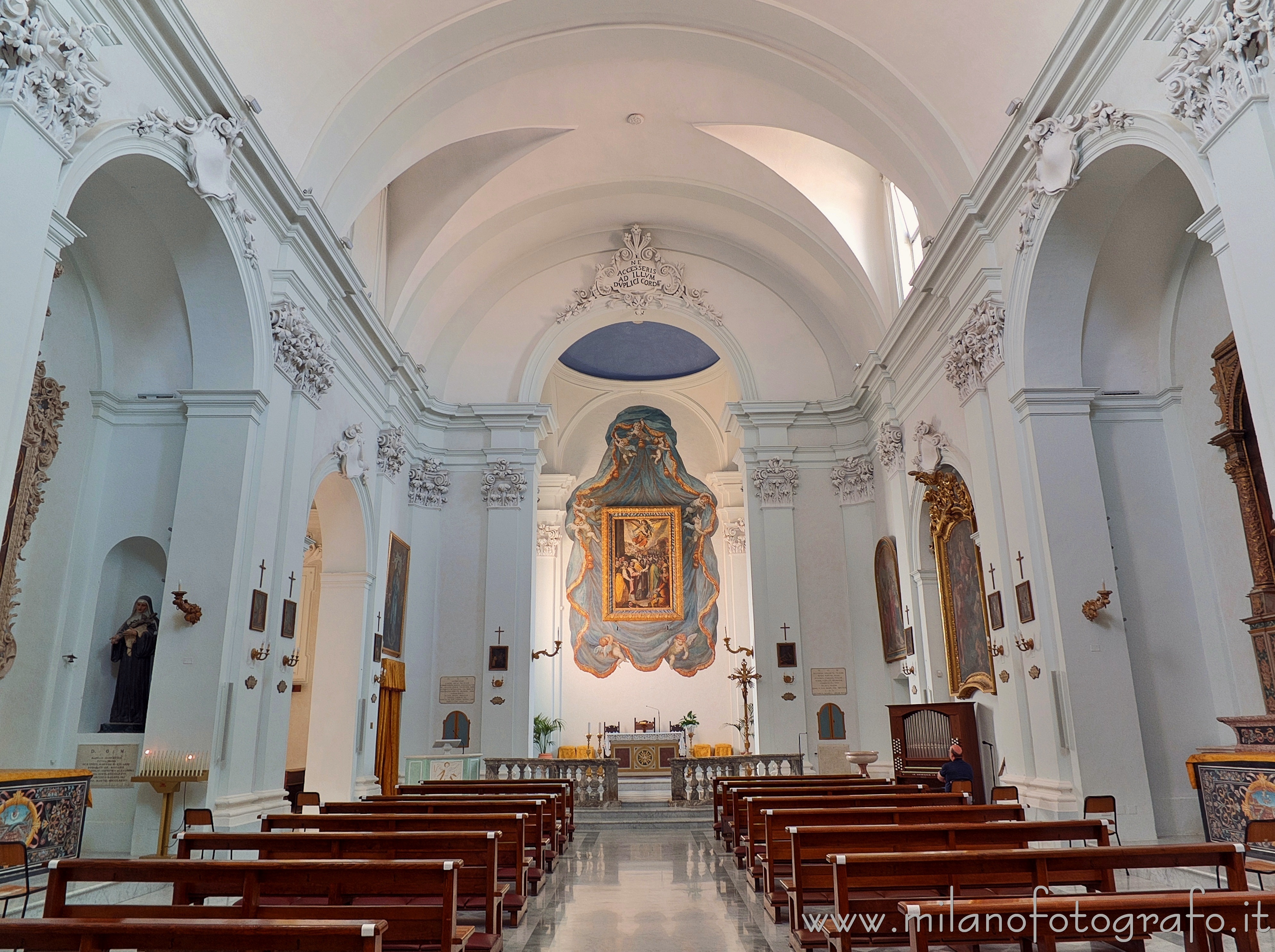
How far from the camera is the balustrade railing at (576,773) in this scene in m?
13.5

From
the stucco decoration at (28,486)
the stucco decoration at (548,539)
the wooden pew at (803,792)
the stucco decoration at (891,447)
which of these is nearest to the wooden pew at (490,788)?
the wooden pew at (803,792)

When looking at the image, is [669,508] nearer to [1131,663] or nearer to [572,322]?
[572,322]

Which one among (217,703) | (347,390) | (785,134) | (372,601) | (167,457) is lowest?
Result: (217,703)

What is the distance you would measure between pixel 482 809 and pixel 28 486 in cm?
524

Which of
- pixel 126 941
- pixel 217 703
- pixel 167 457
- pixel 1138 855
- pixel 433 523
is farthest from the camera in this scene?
pixel 433 523

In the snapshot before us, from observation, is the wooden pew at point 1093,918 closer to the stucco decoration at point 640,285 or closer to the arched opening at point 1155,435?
the arched opening at point 1155,435

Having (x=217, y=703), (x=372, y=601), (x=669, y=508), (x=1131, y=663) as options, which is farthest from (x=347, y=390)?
(x=669, y=508)

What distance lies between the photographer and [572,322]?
17.3 metres

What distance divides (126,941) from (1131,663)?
8797 millimetres

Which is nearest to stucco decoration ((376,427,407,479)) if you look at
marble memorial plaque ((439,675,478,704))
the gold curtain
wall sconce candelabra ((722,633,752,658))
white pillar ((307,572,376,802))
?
white pillar ((307,572,376,802))

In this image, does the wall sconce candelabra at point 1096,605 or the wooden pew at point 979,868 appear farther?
the wall sconce candelabra at point 1096,605

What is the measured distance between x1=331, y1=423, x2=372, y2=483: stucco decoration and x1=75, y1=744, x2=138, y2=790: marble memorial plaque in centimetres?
465

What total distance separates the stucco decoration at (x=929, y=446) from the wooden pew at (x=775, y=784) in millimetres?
4370

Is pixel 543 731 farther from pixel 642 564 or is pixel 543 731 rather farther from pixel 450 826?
pixel 450 826
